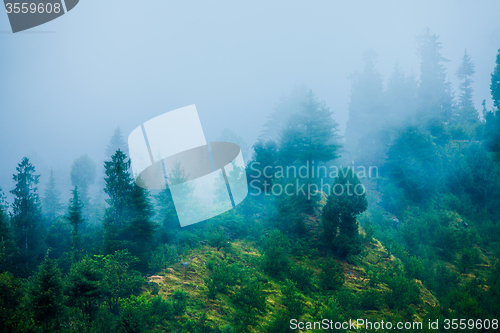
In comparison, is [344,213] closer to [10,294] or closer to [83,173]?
[10,294]

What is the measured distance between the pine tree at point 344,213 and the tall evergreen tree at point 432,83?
107 ft

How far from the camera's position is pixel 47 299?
7.45 m

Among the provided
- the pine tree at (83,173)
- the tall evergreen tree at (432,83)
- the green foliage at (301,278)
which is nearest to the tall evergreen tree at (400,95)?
the tall evergreen tree at (432,83)

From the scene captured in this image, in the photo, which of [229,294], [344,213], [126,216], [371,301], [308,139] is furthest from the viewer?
[308,139]

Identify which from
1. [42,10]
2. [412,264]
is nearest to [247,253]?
[412,264]

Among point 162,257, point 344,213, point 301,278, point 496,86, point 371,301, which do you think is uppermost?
point 496,86

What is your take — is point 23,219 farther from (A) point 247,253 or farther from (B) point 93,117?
(B) point 93,117

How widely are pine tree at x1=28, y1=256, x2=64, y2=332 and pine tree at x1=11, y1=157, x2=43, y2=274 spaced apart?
19.8 meters

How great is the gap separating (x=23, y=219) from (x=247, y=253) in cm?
2561

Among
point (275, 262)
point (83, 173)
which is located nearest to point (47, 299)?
point (275, 262)

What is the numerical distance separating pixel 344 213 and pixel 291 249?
473 cm

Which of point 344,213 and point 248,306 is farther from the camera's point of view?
point 344,213

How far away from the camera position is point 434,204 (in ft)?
86.4

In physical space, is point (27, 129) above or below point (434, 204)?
above
